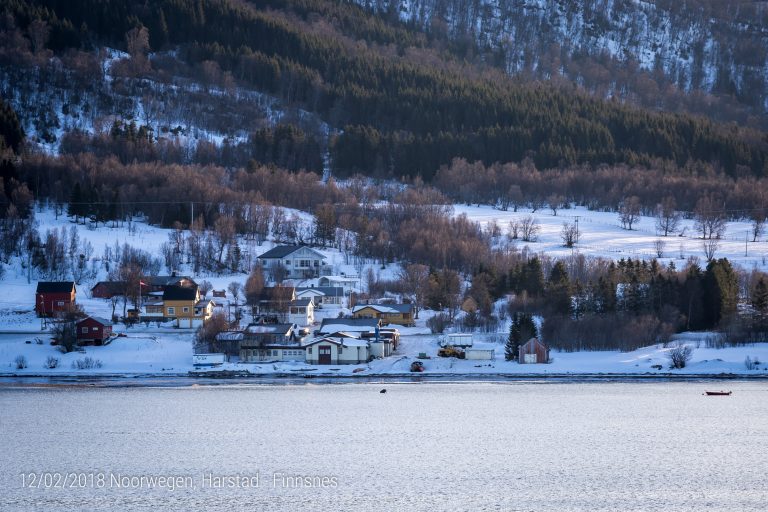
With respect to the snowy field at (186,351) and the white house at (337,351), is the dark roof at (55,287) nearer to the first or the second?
the snowy field at (186,351)

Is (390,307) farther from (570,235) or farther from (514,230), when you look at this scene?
(514,230)

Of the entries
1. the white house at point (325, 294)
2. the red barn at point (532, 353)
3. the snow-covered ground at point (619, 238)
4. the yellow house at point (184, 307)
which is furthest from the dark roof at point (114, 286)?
the snow-covered ground at point (619, 238)

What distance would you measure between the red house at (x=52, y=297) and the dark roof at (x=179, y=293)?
4478mm

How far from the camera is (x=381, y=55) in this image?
474 ft

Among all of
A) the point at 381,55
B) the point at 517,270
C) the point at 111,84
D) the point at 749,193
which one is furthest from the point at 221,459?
the point at 381,55

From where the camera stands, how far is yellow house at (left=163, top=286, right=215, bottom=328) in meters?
44.8

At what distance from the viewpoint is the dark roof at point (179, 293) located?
148 ft

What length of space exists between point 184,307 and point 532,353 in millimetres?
17231

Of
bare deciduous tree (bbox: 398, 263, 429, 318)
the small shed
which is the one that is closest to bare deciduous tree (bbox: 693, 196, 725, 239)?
bare deciduous tree (bbox: 398, 263, 429, 318)

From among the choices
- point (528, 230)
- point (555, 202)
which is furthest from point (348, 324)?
point (555, 202)

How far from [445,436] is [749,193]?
71.1 m

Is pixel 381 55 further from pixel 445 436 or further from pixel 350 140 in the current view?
pixel 445 436

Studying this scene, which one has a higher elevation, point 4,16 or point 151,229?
point 4,16

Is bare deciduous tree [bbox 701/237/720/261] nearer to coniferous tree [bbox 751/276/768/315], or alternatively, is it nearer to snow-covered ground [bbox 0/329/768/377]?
coniferous tree [bbox 751/276/768/315]
